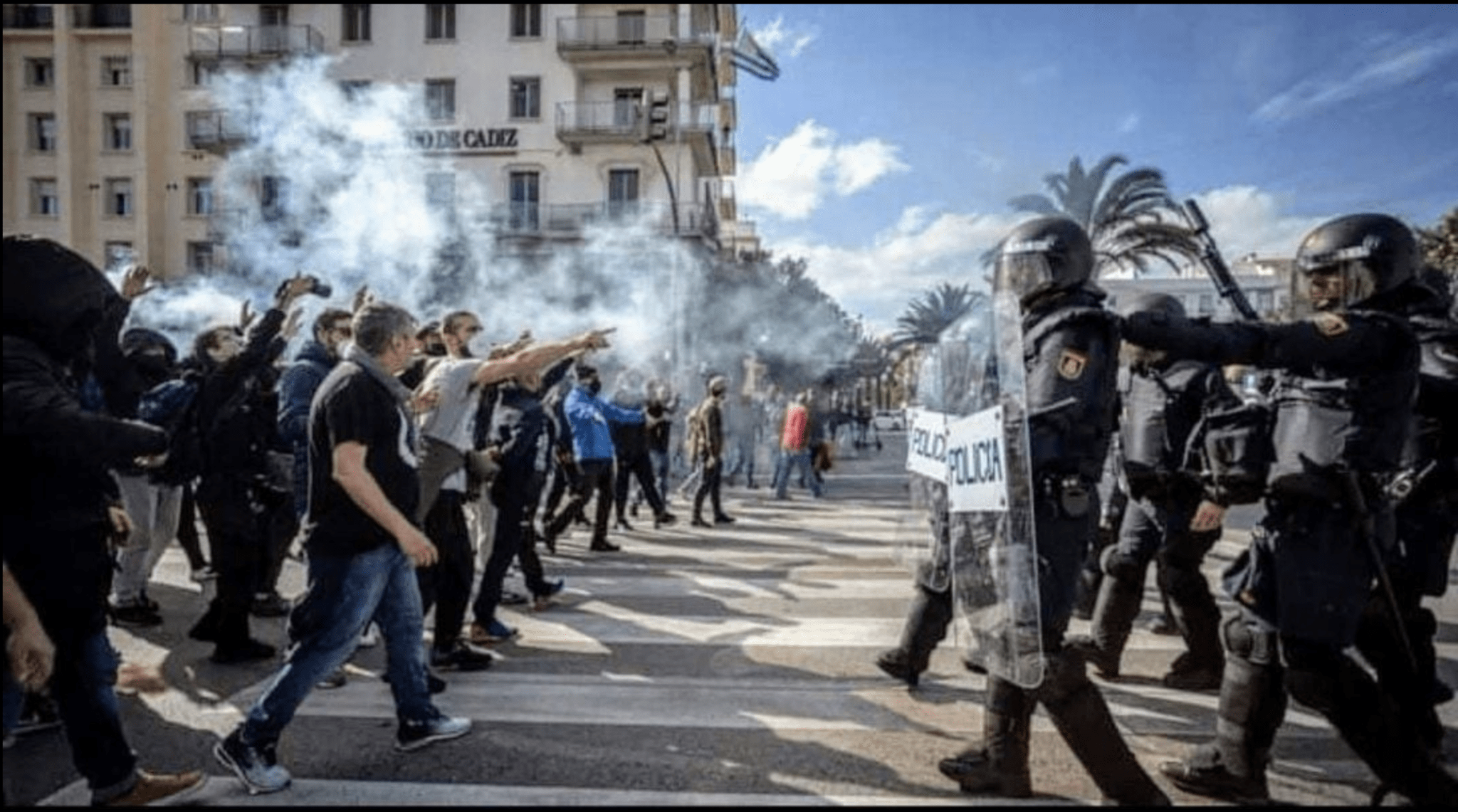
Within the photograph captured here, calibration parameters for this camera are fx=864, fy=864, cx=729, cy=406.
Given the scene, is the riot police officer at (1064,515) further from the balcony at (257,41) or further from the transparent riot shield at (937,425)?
the balcony at (257,41)

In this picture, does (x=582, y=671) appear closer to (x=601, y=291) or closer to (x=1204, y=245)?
(x=1204, y=245)

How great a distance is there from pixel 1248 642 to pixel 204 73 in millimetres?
38769

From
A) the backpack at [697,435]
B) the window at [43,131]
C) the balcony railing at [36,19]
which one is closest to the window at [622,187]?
the backpack at [697,435]

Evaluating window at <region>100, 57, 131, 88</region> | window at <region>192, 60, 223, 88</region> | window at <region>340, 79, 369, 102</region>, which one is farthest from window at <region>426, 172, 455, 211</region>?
window at <region>100, 57, 131, 88</region>

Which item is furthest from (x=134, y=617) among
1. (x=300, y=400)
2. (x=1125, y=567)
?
(x=1125, y=567)

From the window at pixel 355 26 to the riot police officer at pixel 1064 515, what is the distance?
33.2m

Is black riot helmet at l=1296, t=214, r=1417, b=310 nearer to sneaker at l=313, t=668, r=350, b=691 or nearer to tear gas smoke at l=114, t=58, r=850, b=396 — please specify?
sneaker at l=313, t=668, r=350, b=691

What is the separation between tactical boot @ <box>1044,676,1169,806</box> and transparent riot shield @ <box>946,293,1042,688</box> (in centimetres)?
16

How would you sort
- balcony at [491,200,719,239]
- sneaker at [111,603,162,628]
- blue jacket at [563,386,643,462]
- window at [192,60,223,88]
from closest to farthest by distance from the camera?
sneaker at [111,603,162,628]
blue jacket at [563,386,643,462]
balcony at [491,200,719,239]
window at [192,60,223,88]

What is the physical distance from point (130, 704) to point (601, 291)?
2456 centimetres

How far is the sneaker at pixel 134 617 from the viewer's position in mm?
5176

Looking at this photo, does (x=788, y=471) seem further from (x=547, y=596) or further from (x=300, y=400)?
(x=300, y=400)

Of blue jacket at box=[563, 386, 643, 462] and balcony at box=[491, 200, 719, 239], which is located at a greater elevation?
balcony at box=[491, 200, 719, 239]

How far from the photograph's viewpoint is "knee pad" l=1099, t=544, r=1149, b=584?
419 centimetres
